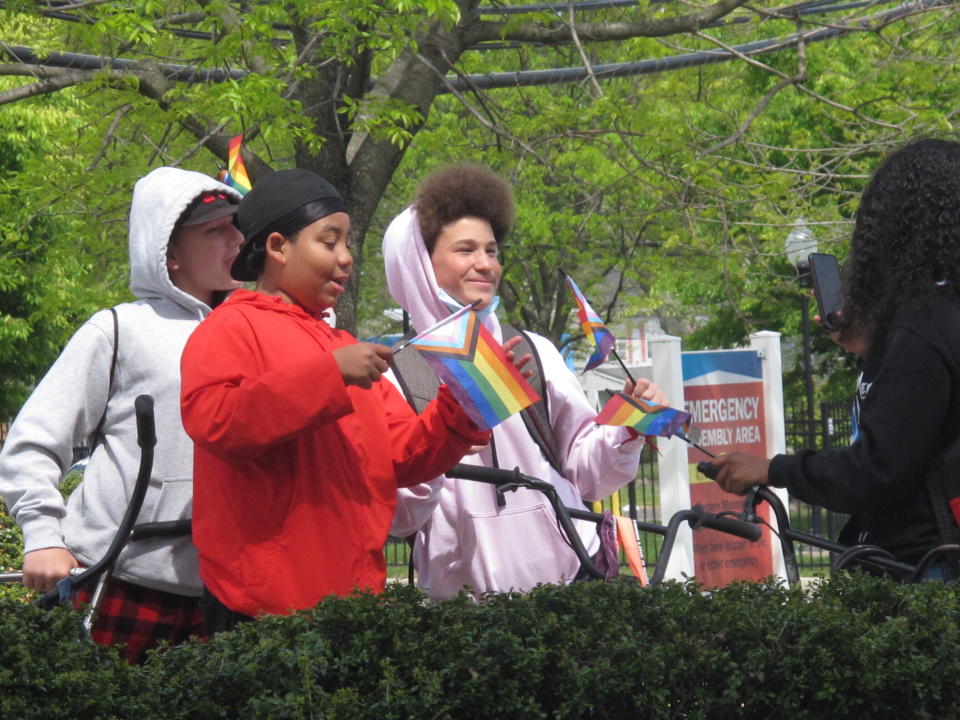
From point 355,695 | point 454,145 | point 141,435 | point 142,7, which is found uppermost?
point 454,145

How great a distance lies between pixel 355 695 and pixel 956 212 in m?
1.92

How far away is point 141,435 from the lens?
2.96m

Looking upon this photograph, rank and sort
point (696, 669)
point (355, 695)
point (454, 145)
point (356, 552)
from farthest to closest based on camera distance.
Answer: point (454, 145) → point (356, 552) → point (696, 669) → point (355, 695)

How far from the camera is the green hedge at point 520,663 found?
249 centimetres

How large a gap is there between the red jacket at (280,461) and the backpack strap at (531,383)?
69 centimetres

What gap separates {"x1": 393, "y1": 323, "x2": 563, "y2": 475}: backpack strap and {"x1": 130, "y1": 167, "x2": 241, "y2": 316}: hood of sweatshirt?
2.14 feet

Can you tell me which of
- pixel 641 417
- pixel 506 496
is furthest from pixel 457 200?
pixel 641 417

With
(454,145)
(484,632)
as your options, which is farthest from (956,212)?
(454,145)

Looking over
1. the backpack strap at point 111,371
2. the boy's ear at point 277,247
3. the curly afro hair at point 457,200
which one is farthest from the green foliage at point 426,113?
the boy's ear at point 277,247

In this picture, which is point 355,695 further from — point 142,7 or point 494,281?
point 142,7

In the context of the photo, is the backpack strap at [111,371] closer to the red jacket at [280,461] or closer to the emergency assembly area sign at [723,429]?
the red jacket at [280,461]

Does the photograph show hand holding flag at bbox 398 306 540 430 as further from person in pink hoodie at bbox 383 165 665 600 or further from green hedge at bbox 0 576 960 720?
person in pink hoodie at bbox 383 165 665 600

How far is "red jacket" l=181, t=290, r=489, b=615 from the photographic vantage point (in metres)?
2.72

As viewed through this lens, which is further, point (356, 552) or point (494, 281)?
point (494, 281)
